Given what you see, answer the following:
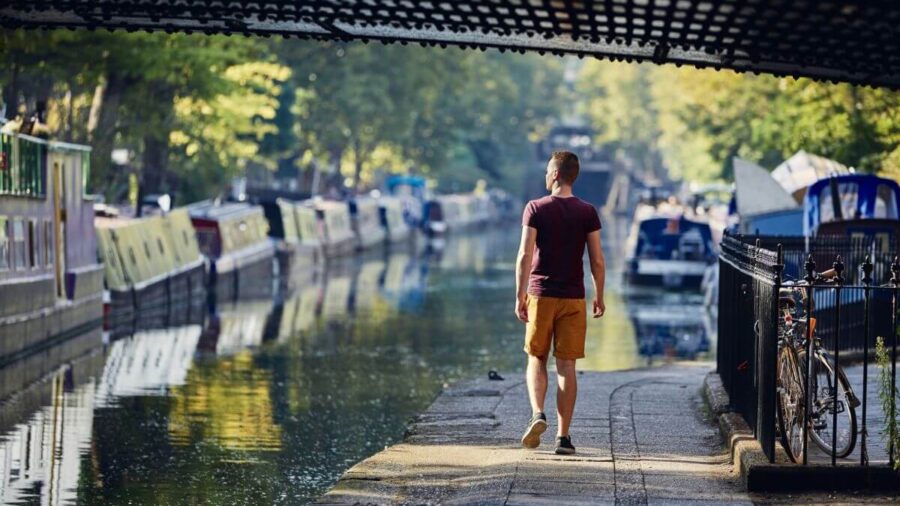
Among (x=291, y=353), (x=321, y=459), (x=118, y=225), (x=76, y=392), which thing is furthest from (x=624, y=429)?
(x=118, y=225)

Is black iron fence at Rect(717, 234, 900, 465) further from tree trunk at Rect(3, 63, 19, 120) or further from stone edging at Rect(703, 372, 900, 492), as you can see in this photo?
tree trunk at Rect(3, 63, 19, 120)

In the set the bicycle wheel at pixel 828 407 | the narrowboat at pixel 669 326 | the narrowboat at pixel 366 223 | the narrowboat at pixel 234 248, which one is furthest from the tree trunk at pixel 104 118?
the bicycle wheel at pixel 828 407

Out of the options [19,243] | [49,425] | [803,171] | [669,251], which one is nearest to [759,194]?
[803,171]

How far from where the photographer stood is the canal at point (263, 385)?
1434 cm

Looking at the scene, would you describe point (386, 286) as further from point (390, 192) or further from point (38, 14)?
point (390, 192)

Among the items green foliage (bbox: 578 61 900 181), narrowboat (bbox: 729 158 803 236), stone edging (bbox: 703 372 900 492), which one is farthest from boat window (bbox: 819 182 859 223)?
stone edging (bbox: 703 372 900 492)

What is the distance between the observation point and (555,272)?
11852mm

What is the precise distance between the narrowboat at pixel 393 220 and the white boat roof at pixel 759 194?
124ft

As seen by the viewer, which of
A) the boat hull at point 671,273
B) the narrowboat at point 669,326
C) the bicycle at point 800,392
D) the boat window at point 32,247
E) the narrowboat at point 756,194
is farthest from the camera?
the boat hull at point 671,273

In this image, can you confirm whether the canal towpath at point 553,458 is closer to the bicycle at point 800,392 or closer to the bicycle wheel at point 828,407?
the bicycle at point 800,392

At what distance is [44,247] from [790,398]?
18.4 m

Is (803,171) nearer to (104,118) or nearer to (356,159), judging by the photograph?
(104,118)

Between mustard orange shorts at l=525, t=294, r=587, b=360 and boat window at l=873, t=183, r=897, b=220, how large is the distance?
606 inches

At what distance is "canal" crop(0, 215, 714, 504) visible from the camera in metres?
14.3
